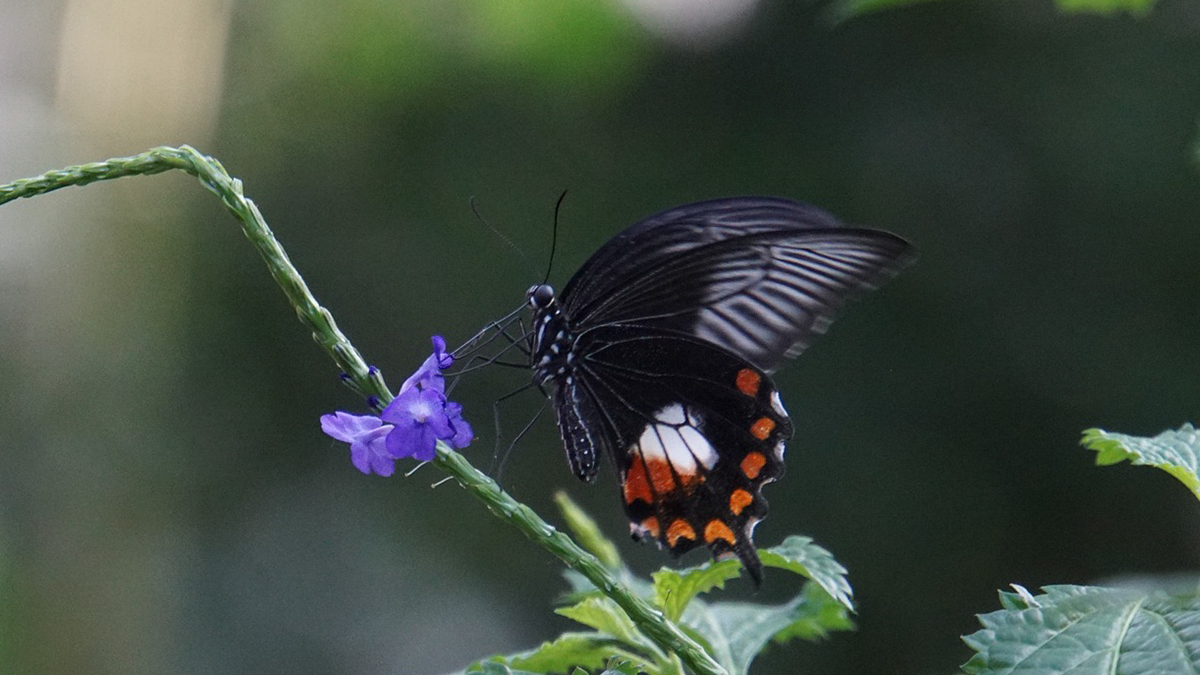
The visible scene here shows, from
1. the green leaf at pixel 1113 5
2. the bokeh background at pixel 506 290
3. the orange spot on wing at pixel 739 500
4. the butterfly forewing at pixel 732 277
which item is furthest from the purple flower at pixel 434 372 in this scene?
the bokeh background at pixel 506 290

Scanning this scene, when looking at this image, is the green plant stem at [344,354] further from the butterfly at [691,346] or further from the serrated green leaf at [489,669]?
the butterfly at [691,346]

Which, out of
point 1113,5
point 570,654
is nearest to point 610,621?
point 570,654

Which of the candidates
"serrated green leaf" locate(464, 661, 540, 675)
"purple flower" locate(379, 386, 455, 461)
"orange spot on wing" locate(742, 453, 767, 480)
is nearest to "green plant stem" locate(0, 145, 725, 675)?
"purple flower" locate(379, 386, 455, 461)

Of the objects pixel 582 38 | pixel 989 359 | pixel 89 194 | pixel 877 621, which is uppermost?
pixel 582 38

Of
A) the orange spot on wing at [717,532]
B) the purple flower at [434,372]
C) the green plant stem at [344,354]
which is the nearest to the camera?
the green plant stem at [344,354]

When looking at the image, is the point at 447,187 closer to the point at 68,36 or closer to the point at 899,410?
the point at 68,36

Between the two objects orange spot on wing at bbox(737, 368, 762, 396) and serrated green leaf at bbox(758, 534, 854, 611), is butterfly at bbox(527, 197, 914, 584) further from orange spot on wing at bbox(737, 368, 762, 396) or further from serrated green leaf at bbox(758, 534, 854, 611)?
serrated green leaf at bbox(758, 534, 854, 611)

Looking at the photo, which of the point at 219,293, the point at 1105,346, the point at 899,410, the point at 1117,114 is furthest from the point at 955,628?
the point at 219,293
